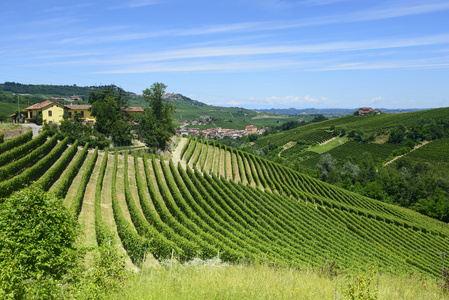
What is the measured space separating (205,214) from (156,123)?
3436 cm

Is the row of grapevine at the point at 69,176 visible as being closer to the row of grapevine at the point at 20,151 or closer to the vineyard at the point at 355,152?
the row of grapevine at the point at 20,151

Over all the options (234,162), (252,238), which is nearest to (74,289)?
(252,238)

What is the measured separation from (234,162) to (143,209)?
31.9 m

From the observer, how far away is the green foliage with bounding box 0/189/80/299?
9.04m

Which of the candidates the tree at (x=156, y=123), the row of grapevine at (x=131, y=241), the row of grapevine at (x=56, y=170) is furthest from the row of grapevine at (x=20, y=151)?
the tree at (x=156, y=123)

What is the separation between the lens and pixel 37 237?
9.95m

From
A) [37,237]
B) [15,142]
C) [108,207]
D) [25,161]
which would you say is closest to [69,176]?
[25,161]

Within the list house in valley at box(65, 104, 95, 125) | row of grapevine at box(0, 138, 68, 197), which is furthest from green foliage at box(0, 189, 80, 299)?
house in valley at box(65, 104, 95, 125)

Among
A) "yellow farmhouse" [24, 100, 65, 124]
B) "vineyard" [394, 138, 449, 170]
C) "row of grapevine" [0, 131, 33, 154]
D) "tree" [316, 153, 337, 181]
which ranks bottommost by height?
"tree" [316, 153, 337, 181]

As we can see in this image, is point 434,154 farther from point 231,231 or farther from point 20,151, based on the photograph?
point 20,151

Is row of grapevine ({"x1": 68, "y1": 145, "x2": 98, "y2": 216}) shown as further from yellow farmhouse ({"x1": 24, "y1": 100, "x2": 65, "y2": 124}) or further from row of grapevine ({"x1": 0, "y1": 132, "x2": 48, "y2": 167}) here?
yellow farmhouse ({"x1": 24, "y1": 100, "x2": 65, "y2": 124})

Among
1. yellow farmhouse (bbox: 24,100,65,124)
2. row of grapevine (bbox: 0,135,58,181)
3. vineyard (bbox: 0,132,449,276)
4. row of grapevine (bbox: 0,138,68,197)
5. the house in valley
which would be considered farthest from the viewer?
the house in valley

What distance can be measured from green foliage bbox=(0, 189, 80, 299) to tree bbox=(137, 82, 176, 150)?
1655 inches

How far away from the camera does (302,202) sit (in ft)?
163
